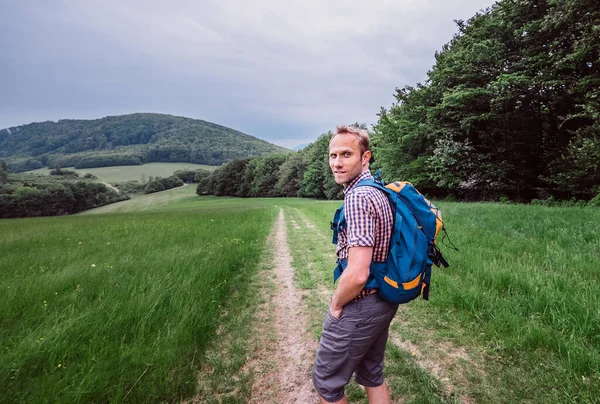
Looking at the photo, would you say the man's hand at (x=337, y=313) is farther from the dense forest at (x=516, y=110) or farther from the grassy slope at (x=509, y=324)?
the dense forest at (x=516, y=110)

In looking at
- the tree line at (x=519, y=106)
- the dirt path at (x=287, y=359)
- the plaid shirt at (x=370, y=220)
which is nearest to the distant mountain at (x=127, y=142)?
the tree line at (x=519, y=106)

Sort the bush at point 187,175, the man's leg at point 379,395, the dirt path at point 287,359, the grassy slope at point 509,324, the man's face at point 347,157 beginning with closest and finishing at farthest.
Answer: the man's face at point 347,157, the man's leg at point 379,395, the grassy slope at point 509,324, the dirt path at point 287,359, the bush at point 187,175

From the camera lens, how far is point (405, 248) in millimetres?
1670

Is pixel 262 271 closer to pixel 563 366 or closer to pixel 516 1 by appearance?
pixel 563 366

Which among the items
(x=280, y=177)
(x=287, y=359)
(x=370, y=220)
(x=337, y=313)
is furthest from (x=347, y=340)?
(x=280, y=177)

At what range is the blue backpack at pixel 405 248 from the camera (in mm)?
1643

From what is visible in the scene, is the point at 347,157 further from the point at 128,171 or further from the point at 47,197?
the point at 128,171

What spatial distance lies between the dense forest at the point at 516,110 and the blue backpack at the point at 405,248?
50.7 feet

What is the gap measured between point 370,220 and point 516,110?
2148 centimetres

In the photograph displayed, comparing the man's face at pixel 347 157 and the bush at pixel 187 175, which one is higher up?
the bush at pixel 187 175

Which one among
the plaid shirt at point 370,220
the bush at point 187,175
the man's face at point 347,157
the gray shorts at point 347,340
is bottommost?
the gray shorts at point 347,340

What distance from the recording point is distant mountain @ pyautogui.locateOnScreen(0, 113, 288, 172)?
5231 inches

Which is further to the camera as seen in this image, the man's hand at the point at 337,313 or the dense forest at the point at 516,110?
the dense forest at the point at 516,110

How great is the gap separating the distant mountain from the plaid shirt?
14191cm
